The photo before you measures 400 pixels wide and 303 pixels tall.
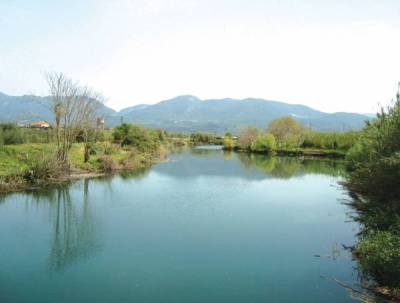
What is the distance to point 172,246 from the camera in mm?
13109

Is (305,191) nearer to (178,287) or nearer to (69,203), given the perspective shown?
(69,203)

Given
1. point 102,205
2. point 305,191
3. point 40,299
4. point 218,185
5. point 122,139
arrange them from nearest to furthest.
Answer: point 40,299 < point 102,205 < point 305,191 < point 218,185 < point 122,139

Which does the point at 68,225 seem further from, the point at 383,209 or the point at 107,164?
the point at 107,164

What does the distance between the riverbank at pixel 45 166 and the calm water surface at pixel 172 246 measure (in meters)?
2.00

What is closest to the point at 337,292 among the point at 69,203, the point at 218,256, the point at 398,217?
the point at 398,217

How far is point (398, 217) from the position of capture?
1004 centimetres

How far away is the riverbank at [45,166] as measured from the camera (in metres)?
23.2

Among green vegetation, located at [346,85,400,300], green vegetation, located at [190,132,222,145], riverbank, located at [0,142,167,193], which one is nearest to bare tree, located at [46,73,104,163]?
riverbank, located at [0,142,167,193]

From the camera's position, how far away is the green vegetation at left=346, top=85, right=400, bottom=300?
8.97 m

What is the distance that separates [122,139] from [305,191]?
1102 inches

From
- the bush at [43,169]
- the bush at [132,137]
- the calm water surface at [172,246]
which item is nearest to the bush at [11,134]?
the bush at [43,169]

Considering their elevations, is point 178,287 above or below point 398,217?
below

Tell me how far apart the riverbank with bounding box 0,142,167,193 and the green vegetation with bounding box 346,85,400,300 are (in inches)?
767

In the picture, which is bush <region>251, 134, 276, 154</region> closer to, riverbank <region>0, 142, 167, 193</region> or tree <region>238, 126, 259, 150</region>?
tree <region>238, 126, 259, 150</region>
